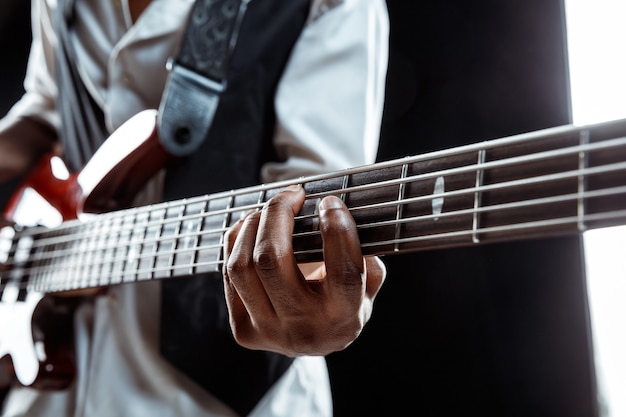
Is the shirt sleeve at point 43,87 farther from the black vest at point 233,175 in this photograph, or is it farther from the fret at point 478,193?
the fret at point 478,193

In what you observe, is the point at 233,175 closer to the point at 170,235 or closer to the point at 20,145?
the point at 170,235

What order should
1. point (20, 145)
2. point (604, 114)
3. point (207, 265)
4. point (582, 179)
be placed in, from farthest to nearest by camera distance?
1. point (20, 145)
2. point (604, 114)
3. point (207, 265)
4. point (582, 179)

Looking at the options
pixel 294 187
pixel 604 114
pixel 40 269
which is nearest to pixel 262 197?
pixel 294 187

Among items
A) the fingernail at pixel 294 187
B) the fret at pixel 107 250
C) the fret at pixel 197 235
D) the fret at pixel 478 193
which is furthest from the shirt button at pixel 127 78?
the fret at pixel 478 193

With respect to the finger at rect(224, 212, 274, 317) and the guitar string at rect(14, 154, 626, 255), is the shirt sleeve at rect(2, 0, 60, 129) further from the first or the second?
the finger at rect(224, 212, 274, 317)

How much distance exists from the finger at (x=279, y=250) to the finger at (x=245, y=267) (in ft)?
0.04

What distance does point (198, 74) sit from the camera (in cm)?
82

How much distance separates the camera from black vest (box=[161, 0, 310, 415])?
2.52ft

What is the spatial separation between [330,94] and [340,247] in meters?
0.39

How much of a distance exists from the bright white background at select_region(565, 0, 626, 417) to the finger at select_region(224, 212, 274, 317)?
61 centimetres

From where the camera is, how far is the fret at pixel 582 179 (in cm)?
40

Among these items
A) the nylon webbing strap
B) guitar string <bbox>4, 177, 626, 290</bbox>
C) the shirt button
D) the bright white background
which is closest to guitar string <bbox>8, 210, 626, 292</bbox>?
guitar string <bbox>4, 177, 626, 290</bbox>

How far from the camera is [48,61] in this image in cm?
120

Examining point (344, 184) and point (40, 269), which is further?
point (40, 269)
